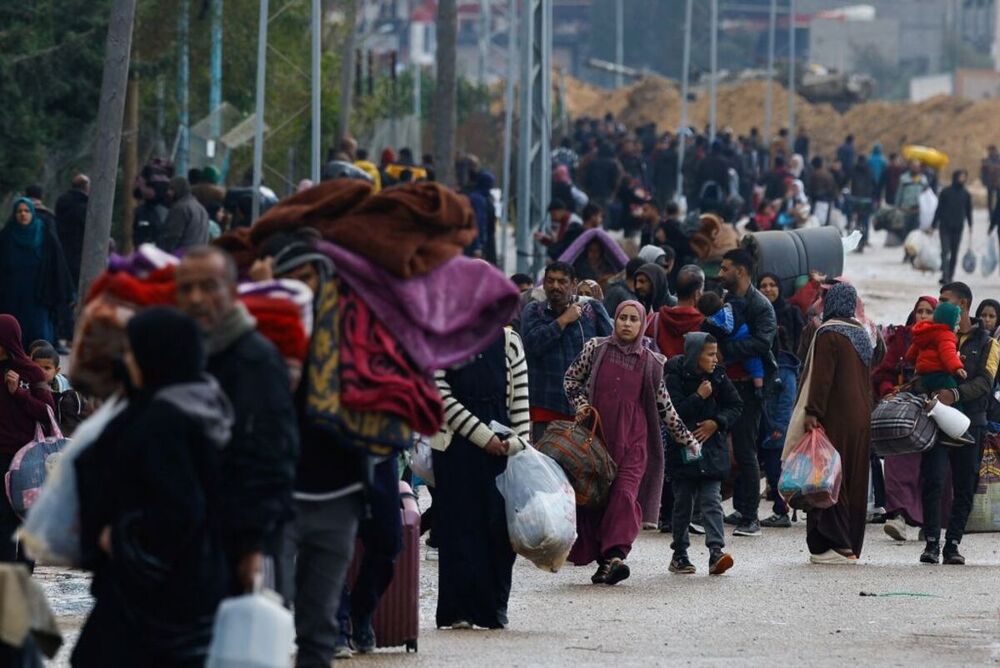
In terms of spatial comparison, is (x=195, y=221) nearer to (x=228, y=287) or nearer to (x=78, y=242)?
(x=78, y=242)

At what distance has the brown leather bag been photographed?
11.9 m

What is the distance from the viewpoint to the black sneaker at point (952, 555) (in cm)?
1300

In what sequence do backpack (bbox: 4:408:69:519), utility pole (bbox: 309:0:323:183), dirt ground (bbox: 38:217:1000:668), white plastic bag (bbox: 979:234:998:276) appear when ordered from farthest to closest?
white plastic bag (bbox: 979:234:998:276) < utility pole (bbox: 309:0:323:183) < backpack (bbox: 4:408:69:519) < dirt ground (bbox: 38:217:1000:668)

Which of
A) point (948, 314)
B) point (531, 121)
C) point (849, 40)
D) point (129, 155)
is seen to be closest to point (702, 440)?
point (948, 314)

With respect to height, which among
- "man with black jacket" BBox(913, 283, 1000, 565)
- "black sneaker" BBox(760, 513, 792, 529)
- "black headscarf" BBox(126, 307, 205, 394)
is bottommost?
"black sneaker" BBox(760, 513, 792, 529)

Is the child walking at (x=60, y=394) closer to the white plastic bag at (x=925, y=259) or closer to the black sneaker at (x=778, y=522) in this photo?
the black sneaker at (x=778, y=522)

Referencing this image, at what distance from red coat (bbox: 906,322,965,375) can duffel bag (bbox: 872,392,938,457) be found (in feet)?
0.63

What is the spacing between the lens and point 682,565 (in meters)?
12.4

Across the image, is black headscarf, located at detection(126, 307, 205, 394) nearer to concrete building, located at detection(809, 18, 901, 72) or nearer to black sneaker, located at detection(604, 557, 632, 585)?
black sneaker, located at detection(604, 557, 632, 585)

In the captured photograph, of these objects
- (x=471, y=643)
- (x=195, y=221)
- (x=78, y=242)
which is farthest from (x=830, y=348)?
(x=78, y=242)

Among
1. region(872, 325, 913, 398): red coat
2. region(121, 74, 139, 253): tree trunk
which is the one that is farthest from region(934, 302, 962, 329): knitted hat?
region(121, 74, 139, 253): tree trunk

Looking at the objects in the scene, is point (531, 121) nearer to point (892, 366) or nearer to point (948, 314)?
point (892, 366)

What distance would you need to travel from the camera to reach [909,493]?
14.0 m

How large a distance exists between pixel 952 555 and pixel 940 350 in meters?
1.09
